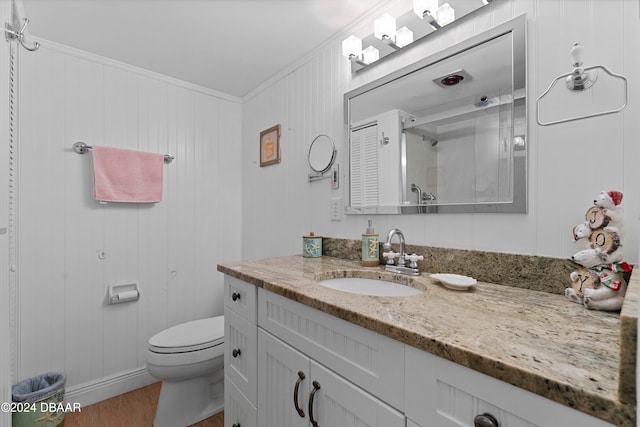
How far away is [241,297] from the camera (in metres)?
1.26

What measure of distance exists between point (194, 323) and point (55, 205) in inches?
43.3

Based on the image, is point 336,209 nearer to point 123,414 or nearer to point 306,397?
point 306,397

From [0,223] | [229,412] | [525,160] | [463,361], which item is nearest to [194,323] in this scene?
[229,412]

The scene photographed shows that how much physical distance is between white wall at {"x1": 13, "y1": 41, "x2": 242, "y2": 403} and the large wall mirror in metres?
1.43

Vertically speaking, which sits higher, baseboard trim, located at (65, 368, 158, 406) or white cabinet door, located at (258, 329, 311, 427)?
white cabinet door, located at (258, 329, 311, 427)

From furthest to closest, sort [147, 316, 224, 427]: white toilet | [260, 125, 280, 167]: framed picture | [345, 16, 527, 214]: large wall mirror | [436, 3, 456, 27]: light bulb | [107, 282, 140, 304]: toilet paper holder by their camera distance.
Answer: [260, 125, 280, 167]: framed picture, [107, 282, 140, 304]: toilet paper holder, [147, 316, 224, 427]: white toilet, [436, 3, 456, 27]: light bulb, [345, 16, 527, 214]: large wall mirror

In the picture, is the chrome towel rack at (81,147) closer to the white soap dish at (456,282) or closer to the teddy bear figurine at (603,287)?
the white soap dish at (456,282)

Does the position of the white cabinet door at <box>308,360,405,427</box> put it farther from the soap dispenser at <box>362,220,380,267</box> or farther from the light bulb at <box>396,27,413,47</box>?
the light bulb at <box>396,27,413,47</box>

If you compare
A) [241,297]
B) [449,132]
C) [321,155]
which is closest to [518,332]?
[449,132]

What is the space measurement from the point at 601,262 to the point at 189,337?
1863 millimetres

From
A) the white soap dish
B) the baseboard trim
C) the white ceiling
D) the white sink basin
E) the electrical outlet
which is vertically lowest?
the baseboard trim

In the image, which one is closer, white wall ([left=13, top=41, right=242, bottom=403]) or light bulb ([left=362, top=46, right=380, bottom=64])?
light bulb ([left=362, top=46, right=380, bottom=64])

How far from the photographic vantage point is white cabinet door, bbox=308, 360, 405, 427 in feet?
2.23

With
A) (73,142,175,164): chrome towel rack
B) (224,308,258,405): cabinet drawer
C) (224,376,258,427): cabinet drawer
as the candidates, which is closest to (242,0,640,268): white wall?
(224,308,258,405): cabinet drawer
